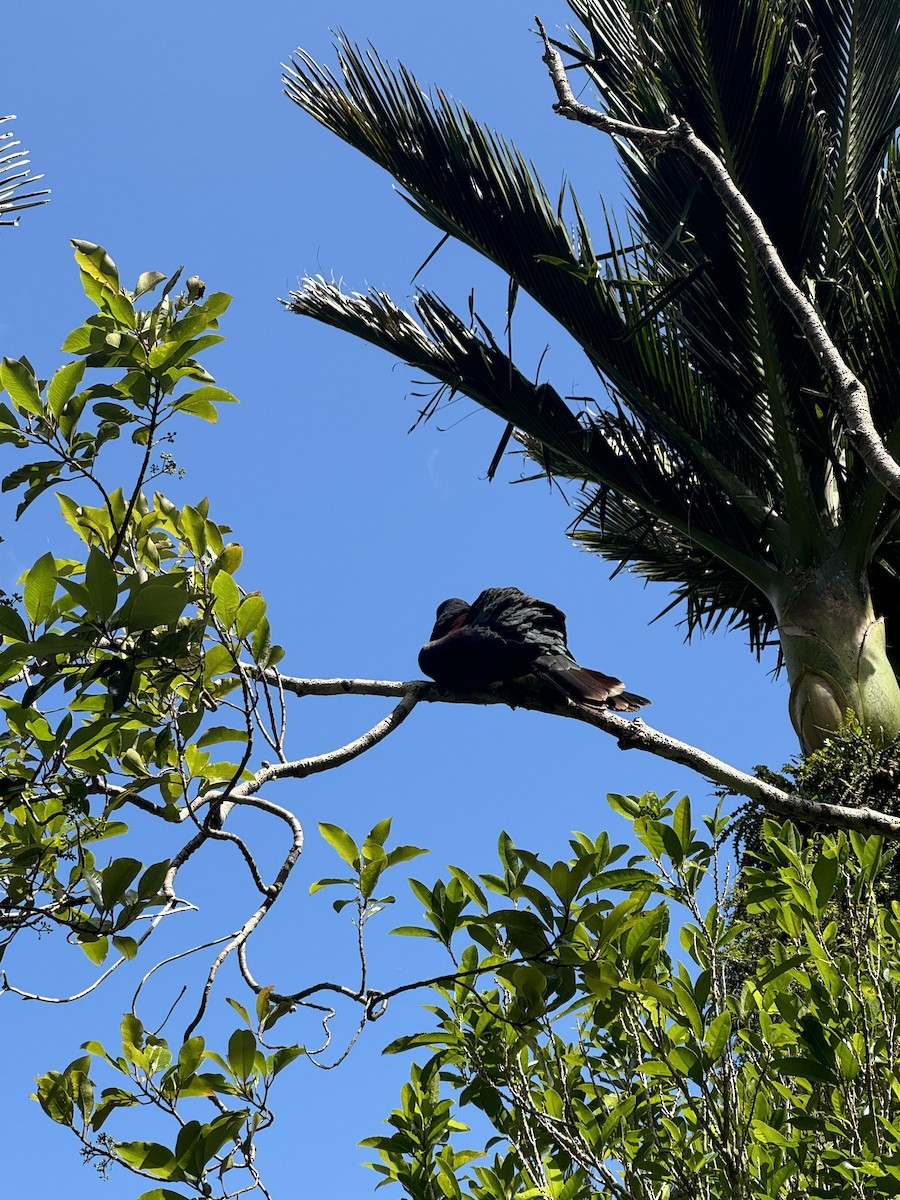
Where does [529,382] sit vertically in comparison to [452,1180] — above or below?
above

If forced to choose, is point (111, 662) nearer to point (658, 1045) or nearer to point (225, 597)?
point (225, 597)

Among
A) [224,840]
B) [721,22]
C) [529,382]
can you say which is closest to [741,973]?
[529,382]

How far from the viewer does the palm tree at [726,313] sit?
4430mm

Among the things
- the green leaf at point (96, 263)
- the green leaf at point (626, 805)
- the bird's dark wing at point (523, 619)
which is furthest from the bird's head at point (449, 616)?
the green leaf at point (96, 263)

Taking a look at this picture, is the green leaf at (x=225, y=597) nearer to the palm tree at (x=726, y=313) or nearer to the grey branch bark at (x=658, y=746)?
the grey branch bark at (x=658, y=746)

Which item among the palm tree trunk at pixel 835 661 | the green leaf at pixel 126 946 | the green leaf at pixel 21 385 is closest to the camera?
the green leaf at pixel 21 385

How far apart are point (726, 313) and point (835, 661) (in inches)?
61.5

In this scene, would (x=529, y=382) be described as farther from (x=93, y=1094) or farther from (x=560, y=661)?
(x=93, y=1094)

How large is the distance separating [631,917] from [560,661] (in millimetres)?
1364

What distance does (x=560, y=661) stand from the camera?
137 inches

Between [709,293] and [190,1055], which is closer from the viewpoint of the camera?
[190,1055]

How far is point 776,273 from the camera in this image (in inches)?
87.2

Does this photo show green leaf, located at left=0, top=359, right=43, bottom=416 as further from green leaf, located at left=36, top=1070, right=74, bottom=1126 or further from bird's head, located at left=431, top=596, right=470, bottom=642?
bird's head, located at left=431, top=596, right=470, bottom=642

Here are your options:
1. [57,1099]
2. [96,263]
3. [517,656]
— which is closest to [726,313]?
[517,656]
